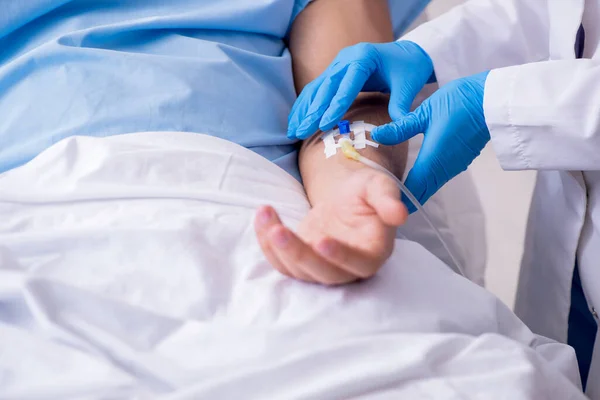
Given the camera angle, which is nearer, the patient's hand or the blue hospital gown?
the patient's hand

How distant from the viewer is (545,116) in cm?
80

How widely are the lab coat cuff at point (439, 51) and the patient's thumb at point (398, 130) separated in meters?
0.20

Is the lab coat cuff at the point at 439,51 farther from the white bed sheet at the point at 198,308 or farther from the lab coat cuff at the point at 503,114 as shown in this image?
the white bed sheet at the point at 198,308

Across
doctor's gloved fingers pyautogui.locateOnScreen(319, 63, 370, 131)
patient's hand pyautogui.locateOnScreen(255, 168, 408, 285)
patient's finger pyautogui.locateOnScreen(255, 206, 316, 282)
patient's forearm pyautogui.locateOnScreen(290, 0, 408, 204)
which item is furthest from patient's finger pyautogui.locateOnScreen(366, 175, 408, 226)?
patient's forearm pyautogui.locateOnScreen(290, 0, 408, 204)

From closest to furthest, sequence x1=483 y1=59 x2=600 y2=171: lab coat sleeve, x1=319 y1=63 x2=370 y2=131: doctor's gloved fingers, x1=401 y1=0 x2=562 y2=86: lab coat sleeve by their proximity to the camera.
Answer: x1=483 y1=59 x2=600 y2=171: lab coat sleeve, x1=319 y1=63 x2=370 y2=131: doctor's gloved fingers, x1=401 y1=0 x2=562 y2=86: lab coat sleeve

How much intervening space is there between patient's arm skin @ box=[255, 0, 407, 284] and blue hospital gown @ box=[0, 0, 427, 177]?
0.32 feet

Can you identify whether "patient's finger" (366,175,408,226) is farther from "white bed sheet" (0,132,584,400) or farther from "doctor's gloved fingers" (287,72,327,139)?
"doctor's gloved fingers" (287,72,327,139)

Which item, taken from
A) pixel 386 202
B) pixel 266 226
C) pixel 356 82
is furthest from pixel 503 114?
pixel 266 226

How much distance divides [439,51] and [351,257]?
1.95 ft

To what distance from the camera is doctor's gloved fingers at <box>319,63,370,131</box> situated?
890mm

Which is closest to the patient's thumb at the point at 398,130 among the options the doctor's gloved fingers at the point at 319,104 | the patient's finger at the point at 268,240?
the doctor's gloved fingers at the point at 319,104

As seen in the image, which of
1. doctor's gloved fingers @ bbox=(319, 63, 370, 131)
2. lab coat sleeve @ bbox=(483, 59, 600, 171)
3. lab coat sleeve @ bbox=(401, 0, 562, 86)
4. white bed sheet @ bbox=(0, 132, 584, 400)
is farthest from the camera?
lab coat sleeve @ bbox=(401, 0, 562, 86)

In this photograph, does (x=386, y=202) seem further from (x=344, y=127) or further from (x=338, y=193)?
(x=344, y=127)

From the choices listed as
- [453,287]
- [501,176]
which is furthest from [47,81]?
[501,176]
